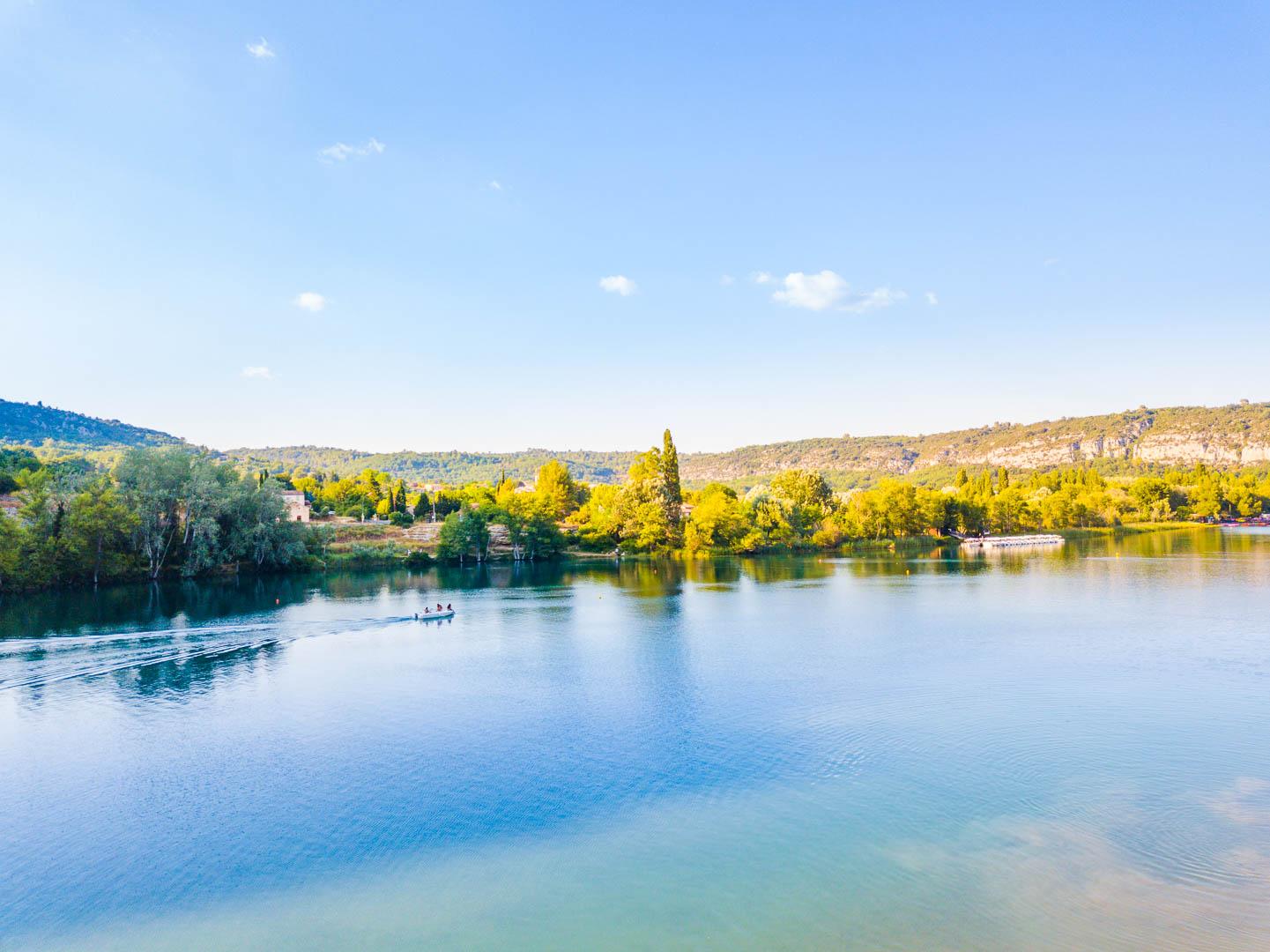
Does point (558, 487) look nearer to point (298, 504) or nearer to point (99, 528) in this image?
point (298, 504)

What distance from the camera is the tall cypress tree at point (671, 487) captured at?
95.1 metres

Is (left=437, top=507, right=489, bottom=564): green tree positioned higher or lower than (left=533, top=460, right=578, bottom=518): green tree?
lower

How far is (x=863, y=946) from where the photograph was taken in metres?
12.4

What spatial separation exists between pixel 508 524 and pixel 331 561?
1943cm

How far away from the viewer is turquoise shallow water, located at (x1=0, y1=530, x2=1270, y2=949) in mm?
13469

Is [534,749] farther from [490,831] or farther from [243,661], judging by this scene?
[243,661]

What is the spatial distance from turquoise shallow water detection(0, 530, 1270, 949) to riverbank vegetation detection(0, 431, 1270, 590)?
2256 centimetres

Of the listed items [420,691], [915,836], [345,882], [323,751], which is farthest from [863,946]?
[420,691]

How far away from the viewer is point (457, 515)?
84.4m

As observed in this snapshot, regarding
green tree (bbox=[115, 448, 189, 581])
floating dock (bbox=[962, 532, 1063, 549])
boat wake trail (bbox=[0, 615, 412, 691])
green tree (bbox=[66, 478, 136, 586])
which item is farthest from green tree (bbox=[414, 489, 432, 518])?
floating dock (bbox=[962, 532, 1063, 549])

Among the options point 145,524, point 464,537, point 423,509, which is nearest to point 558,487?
point 423,509

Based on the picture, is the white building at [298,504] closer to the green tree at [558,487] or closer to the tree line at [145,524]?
the tree line at [145,524]

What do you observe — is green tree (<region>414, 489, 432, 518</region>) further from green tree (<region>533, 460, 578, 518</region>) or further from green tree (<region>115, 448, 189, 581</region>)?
green tree (<region>115, 448, 189, 581</region>)

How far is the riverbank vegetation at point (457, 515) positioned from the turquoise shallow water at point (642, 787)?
74.0ft
